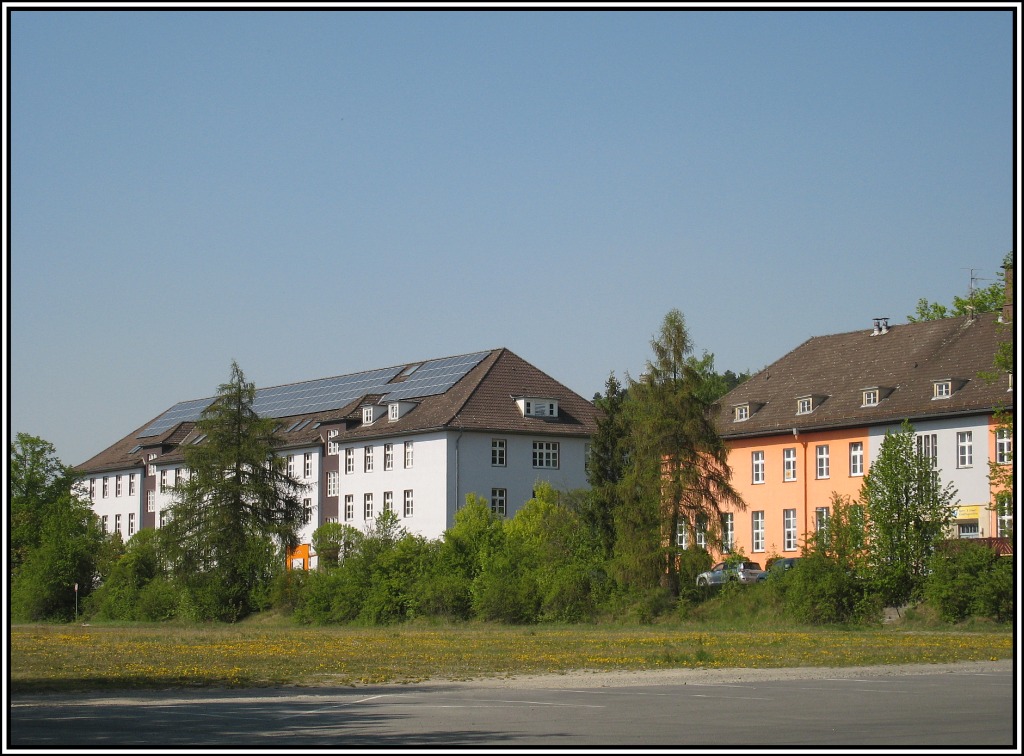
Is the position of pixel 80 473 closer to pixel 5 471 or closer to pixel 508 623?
pixel 508 623

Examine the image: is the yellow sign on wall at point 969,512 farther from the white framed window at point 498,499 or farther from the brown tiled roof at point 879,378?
the white framed window at point 498,499

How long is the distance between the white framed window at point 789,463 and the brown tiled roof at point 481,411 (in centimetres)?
1441

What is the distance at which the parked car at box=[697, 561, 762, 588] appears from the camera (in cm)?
5378

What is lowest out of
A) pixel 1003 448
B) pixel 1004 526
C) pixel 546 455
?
pixel 1004 526

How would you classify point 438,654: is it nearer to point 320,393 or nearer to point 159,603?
point 159,603

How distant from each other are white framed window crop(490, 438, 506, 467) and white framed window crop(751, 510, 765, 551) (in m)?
16.4

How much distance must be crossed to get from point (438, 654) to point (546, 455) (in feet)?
162

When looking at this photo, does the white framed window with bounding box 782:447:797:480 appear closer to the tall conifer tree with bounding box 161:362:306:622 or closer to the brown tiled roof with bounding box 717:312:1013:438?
the brown tiled roof with bounding box 717:312:1013:438

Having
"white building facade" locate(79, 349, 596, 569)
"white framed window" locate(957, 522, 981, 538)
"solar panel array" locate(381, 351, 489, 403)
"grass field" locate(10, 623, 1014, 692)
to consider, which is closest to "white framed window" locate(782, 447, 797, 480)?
"white framed window" locate(957, 522, 981, 538)

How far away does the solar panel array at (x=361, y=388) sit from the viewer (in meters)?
87.9

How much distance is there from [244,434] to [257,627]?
41.3ft

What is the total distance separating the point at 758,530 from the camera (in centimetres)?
7081

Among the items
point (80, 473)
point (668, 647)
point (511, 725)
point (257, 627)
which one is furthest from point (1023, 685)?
point (80, 473)

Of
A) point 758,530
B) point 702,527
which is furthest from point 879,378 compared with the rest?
point 702,527
